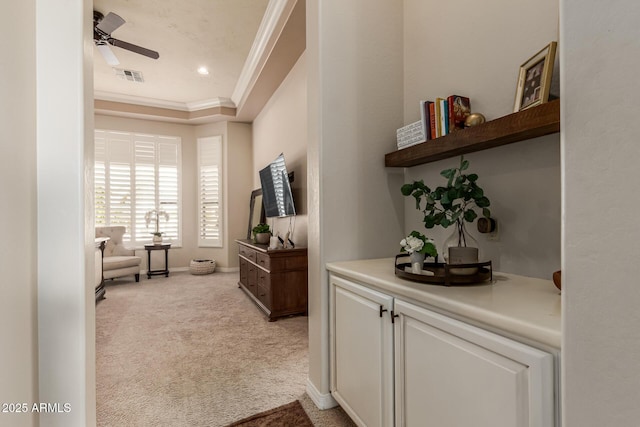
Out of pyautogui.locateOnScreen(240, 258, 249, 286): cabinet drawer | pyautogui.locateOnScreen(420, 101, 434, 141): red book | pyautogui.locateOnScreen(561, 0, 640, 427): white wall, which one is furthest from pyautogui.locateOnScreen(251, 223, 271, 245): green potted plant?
pyautogui.locateOnScreen(561, 0, 640, 427): white wall

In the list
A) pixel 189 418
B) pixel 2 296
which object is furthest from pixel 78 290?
pixel 189 418

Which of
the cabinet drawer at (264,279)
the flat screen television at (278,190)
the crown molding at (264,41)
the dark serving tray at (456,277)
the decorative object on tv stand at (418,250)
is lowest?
the cabinet drawer at (264,279)

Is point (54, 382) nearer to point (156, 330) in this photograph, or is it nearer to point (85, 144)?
point (85, 144)

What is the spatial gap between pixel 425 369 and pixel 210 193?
595 cm

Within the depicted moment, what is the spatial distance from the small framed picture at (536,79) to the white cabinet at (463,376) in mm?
939

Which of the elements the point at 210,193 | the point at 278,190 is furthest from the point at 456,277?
the point at 210,193

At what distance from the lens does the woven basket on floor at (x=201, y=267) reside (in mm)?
5801

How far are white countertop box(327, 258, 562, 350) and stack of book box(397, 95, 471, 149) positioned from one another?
0.78 meters

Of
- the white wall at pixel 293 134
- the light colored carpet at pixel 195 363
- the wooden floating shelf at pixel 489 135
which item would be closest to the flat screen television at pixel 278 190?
the white wall at pixel 293 134

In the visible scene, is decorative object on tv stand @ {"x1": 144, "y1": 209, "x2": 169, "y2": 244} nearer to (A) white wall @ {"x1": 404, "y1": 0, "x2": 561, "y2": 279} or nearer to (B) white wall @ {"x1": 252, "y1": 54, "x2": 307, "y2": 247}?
(B) white wall @ {"x1": 252, "y1": 54, "x2": 307, "y2": 247}

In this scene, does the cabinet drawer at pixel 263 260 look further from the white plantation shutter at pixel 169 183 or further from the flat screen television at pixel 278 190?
the white plantation shutter at pixel 169 183

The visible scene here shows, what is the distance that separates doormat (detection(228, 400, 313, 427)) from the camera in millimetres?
1661

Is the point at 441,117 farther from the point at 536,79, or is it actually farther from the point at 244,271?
the point at 244,271

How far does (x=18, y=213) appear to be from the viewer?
34.2 inches
